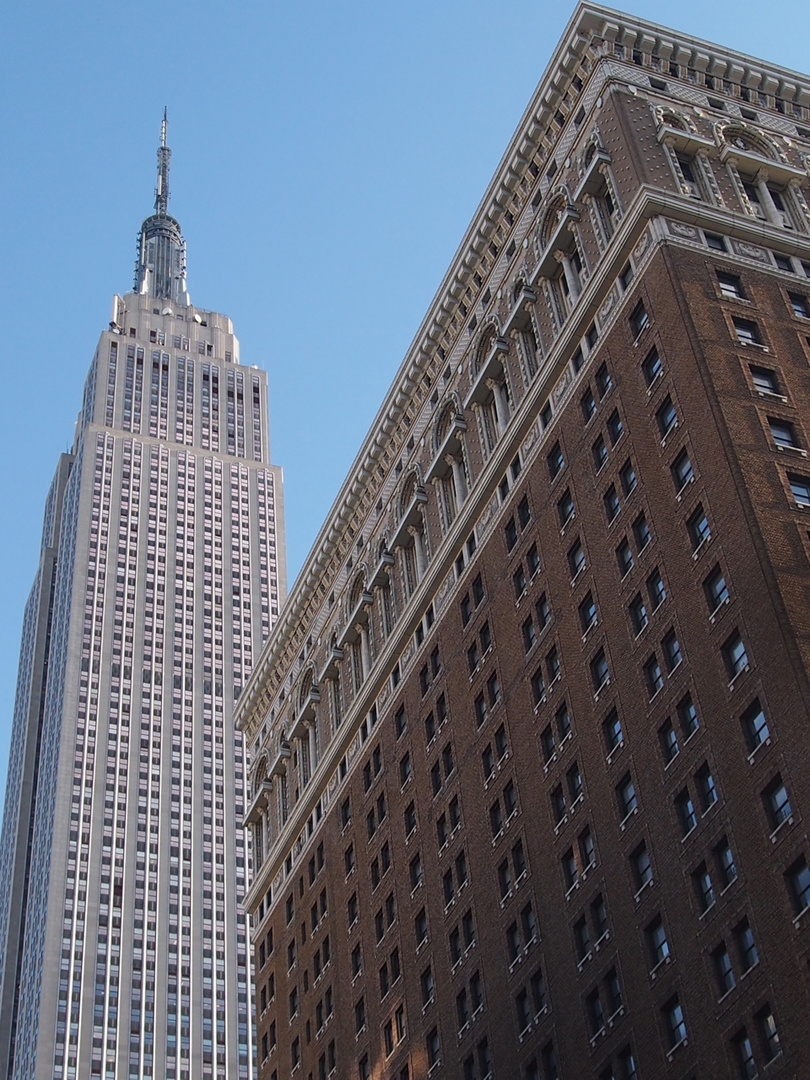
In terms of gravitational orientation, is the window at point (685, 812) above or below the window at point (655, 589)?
below

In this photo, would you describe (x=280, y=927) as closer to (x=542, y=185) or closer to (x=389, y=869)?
(x=389, y=869)

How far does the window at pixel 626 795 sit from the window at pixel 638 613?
6.31m

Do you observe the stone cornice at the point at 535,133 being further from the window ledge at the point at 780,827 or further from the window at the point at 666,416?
the window ledge at the point at 780,827

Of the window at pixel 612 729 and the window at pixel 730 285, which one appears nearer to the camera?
the window at pixel 612 729

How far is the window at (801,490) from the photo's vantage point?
63375 millimetres

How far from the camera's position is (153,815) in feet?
589

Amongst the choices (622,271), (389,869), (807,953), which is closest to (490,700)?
(389,869)

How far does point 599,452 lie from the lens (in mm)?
73875

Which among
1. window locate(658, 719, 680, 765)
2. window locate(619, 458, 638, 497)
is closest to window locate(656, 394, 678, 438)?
window locate(619, 458, 638, 497)

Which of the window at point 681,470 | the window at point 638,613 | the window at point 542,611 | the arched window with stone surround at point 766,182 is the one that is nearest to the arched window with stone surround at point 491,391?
the window at point 542,611

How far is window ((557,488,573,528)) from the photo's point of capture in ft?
247

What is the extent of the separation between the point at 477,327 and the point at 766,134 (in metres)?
19.5

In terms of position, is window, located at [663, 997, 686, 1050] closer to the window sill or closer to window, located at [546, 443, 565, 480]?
the window sill

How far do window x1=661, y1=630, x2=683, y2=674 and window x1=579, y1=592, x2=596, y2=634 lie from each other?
6403mm
